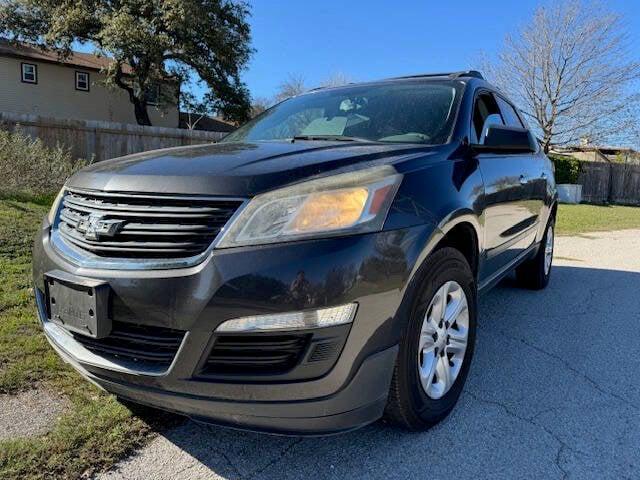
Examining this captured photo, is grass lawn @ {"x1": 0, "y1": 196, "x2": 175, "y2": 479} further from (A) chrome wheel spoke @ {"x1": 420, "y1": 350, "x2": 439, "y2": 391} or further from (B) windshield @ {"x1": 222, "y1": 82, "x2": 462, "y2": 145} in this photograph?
(B) windshield @ {"x1": 222, "y1": 82, "x2": 462, "y2": 145}

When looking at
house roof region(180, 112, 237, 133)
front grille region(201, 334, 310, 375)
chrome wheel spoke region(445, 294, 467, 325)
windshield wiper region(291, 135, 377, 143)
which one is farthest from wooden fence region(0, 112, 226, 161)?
house roof region(180, 112, 237, 133)

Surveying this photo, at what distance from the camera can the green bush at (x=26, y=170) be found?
8078 millimetres

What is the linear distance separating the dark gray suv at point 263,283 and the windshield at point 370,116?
569mm

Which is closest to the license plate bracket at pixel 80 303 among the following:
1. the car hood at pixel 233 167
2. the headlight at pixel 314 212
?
the car hood at pixel 233 167

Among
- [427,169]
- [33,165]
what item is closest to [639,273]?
[427,169]

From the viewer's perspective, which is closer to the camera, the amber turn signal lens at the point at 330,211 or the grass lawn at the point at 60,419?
the amber turn signal lens at the point at 330,211

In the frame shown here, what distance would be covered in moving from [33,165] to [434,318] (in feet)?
26.4

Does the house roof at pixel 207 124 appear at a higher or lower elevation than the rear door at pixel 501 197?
higher

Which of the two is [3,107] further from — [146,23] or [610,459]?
[610,459]

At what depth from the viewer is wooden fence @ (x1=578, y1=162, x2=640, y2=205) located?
80.0 ft

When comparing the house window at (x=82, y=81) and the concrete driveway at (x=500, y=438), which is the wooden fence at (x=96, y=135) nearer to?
the concrete driveway at (x=500, y=438)

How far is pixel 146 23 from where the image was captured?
987 inches

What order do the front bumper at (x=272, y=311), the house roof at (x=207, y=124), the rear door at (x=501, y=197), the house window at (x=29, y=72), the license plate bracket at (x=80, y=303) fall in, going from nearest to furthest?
1. the front bumper at (x=272, y=311)
2. the license plate bracket at (x=80, y=303)
3. the rear door at (x=501, y=197)
4. the house window at (x=29, y=72)
5. the house roof at (x=207, y=124)

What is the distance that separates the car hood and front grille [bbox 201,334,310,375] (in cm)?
55
